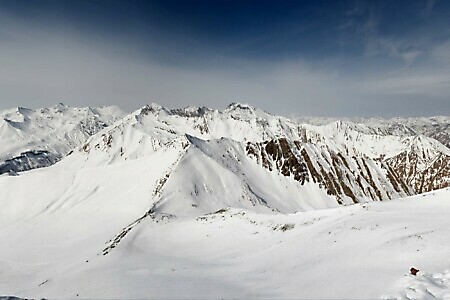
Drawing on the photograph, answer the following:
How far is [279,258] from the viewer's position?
100 feet

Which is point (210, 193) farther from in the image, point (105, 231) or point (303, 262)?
point (303, 262)

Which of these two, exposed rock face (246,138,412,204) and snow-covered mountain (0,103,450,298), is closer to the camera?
snow-covered mountain (0,103,450,298)

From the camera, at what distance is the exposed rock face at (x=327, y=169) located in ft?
447

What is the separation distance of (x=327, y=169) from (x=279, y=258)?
121232mm

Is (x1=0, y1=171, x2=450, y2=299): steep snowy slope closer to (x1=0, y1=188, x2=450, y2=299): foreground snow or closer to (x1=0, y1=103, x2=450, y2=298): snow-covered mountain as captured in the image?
(x1=0, y1=188, x2=450, y2=299): foreground snow

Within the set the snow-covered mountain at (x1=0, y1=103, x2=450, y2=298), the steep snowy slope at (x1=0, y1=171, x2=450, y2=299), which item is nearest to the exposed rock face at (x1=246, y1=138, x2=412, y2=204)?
the snow-covered mountain at (x1=0, y1=103, x2=450, y2=298)

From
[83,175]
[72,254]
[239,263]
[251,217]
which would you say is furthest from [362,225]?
[83,175]

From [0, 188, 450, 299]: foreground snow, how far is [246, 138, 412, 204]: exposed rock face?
3278 inches

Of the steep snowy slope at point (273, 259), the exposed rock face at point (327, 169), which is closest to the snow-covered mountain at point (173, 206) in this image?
the steep snowy slope at point (273, 259)

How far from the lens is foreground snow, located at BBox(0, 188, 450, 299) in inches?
775

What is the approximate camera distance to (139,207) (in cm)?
9069

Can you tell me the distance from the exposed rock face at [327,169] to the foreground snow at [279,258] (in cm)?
8325

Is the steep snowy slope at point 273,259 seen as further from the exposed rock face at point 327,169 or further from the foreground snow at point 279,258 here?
the exposed rock face at point 327,169

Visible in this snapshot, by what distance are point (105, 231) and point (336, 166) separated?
4217 inches
